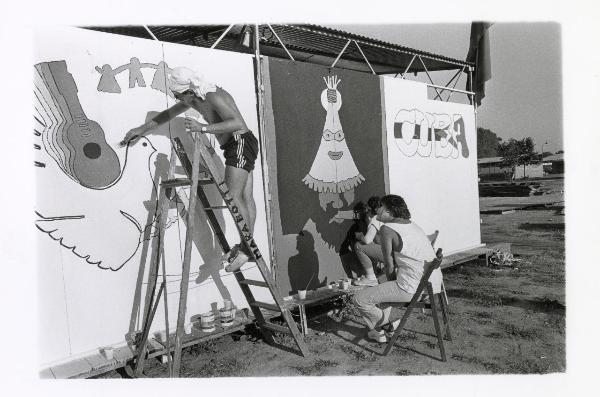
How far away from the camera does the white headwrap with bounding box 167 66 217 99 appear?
3.49 m

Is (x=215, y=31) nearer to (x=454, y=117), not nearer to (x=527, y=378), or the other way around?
(x=454, y=117)

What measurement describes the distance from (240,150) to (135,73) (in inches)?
46.4

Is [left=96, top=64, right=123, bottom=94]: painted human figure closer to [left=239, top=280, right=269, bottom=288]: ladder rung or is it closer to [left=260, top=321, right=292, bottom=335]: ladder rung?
[left=239, top=280, right=269, bottom=288]: ladder rung

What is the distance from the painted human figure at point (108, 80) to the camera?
388 centimetres

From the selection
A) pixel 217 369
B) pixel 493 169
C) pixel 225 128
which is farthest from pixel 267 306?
pixel 493 169

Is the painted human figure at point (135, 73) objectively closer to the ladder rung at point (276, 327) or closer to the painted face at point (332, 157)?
the painted face at point (332, 157)

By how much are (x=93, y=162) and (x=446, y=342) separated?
3.62 meters

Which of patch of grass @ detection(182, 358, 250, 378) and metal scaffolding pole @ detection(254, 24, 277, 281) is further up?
metal scaffolding pole @ detection(254, 24, 277, 281)

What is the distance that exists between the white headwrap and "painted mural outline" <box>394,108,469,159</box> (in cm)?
355

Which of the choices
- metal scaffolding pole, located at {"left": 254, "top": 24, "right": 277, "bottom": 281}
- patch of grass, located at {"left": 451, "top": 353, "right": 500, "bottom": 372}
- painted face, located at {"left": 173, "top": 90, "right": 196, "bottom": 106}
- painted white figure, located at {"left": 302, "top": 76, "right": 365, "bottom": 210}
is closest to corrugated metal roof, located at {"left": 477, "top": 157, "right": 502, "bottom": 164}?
painted white figure, located at {"left": 302, "top": 76, "right": 365, "bottom": 210}

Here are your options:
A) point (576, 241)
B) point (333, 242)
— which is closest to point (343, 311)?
point (333, 242)

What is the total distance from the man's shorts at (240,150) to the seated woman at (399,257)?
1.29 meters

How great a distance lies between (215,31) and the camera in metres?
5.77

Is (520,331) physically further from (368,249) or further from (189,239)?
(189,239)
